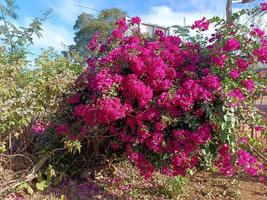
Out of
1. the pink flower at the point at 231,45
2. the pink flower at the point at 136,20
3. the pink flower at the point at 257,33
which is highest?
the pink flower at the point at 136,20

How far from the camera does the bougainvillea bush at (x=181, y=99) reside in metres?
3.10

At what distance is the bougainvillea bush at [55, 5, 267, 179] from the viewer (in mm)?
3104

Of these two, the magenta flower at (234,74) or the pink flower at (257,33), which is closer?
the magenta flower at (234,74)

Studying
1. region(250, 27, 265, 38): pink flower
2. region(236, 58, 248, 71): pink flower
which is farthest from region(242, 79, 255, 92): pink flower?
region(250, 27, 265, 38): pink flower

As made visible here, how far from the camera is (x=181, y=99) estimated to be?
10.1 ft

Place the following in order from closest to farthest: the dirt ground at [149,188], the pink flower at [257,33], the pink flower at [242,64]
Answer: the pink flower at [242,64]
the pink flower at [257,33]
the dirt ground at [149,188]

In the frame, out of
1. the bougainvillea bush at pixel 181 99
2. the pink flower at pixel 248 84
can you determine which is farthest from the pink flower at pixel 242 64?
the pink flower at pixel 248 84

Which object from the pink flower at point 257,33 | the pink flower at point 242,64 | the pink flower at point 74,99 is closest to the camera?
the pink flower at point 242,64

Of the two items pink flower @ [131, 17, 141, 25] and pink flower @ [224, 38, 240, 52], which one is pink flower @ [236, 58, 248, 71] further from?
pink flower @ [131, 17, 141, 25]

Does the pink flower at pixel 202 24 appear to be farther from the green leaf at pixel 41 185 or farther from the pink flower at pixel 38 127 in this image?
the green leaf at pixel 41 185

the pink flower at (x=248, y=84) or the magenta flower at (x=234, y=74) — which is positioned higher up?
the magenta flower at (x=234, y=74)

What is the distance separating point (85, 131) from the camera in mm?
3592

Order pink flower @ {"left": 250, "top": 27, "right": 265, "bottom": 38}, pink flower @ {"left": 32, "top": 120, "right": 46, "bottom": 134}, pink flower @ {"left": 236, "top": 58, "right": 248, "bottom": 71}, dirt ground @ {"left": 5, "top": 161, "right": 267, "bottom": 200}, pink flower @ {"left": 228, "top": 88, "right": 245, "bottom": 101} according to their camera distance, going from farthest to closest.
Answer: pink flower @ {"left": 32, "top": 120, "right": 46, "bottom": 134} < dirt ground @ {"left": 5, "top": 161, "right": 267, "bottom": 200} < pink flower @ {"left": 250, "top": 27, "right": 265, "bottom": 38} < pink flower @ {"left": 236, "top": 58, "right": 248, "bottom": 71} < pink flower @ {"left": 228, "top": 88, "right": 245, "bottom": 101}

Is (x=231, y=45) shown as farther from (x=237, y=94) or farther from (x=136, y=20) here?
(x=136, y=20)
